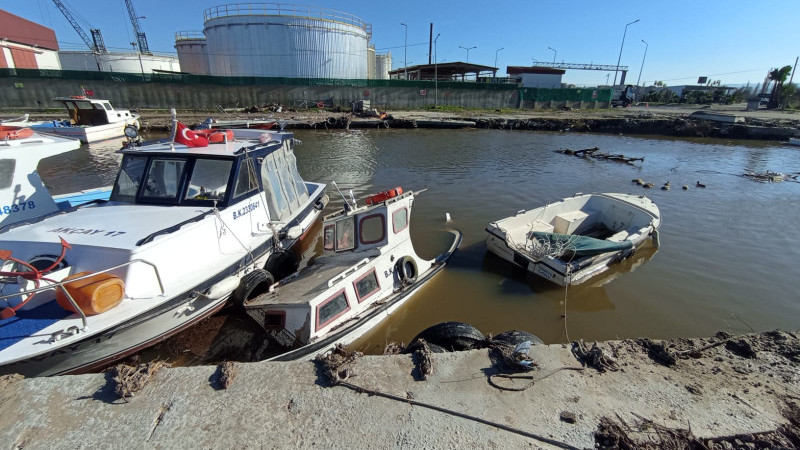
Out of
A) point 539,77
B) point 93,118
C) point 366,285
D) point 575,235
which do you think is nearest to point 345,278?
point 366,285

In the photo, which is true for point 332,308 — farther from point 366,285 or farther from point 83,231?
point 83,231

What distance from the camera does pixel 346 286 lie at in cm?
591

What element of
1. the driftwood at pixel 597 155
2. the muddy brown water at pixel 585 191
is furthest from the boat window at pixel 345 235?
the driftwood at pixel 597 155

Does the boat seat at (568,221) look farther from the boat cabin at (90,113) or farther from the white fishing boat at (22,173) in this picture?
the boat cabin at (90,113)

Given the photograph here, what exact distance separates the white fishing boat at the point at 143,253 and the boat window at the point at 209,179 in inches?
0.8

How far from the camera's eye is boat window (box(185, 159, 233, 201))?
6.74 m

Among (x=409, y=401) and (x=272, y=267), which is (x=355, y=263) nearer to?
(x=272, y=267)

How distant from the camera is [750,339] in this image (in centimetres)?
480

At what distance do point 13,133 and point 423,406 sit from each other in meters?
9.44

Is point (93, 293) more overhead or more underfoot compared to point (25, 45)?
more underfoot

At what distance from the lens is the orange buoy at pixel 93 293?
14.0 ft

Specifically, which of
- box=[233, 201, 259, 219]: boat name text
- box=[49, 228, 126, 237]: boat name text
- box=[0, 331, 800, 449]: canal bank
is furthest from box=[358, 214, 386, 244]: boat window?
box=[49, 228, 126, 237]: boat name text

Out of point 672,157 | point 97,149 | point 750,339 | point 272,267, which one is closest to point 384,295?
point 272,267

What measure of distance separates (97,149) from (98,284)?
23639 mm
